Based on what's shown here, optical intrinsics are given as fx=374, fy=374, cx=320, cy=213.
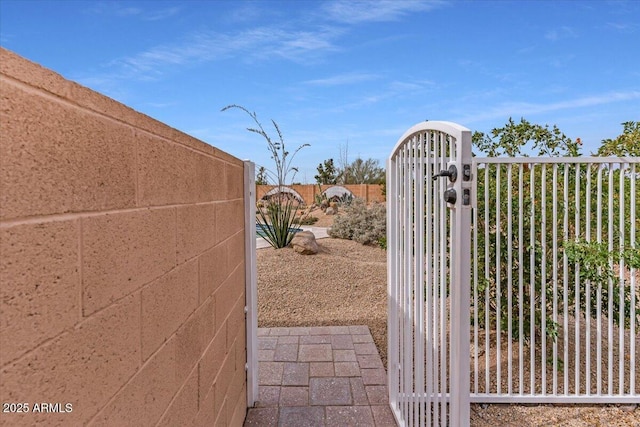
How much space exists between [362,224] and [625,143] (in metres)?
6.70

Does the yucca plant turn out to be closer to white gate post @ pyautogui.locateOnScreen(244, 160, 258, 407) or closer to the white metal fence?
white gate post @ pyautogui.locateOnScreen(244, 160, 258, 407)

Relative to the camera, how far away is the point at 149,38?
18.6ft

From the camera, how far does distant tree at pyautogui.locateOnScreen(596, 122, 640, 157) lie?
124 inches

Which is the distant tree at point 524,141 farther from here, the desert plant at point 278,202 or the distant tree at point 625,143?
the desert plant at point 278,202

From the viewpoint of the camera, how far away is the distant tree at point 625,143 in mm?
3146

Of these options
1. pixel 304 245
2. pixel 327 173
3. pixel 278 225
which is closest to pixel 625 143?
pixel 304 245

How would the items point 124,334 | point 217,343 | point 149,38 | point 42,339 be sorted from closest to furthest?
1. point 42,339
2. point 124,334
3. point 217,343
4. point 149,38

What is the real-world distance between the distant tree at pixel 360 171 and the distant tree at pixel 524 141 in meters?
22.7

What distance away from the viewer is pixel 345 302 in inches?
215

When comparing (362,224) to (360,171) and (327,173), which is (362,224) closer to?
(360,171)

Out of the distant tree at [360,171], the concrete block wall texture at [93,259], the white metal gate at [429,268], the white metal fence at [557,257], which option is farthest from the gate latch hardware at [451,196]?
the distant tree at [360,171]

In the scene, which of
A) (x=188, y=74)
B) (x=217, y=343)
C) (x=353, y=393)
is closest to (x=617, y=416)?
(x=353, y=393)

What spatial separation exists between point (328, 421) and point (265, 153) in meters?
6.19

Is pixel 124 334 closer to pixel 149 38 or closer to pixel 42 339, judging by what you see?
pixel 42 339
